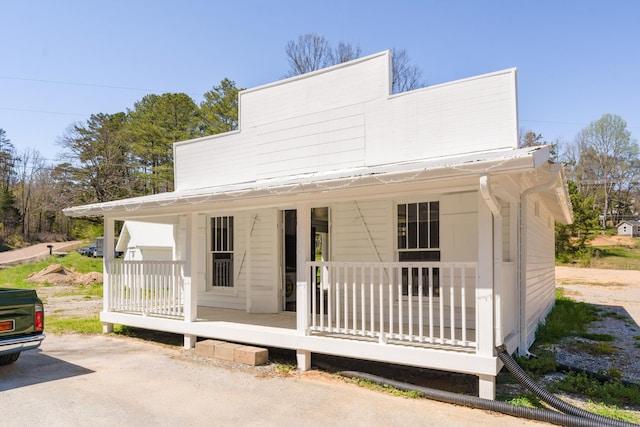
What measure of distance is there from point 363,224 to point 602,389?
13.8ft

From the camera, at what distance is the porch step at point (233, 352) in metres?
6.68

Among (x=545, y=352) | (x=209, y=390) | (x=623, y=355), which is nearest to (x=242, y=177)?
(x=209, y=390)

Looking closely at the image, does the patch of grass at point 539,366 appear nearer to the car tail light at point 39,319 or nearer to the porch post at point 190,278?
the porch post at point 190,278

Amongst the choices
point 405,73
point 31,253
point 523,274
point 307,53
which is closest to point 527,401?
point 523,274

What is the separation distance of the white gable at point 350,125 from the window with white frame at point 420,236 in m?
0.88

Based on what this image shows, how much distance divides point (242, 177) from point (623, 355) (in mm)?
7899

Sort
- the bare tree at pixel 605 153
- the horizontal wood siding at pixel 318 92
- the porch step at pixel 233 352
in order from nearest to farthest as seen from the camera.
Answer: the porch step at pixel 233 352
the horizontal wood siding at pixel 318 92
the bare tree at pixel 605 153

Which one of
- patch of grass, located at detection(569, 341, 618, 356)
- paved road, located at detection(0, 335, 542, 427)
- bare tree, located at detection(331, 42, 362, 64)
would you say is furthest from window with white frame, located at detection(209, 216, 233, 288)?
bare tree, located at detection(331, 42, 362, 64)

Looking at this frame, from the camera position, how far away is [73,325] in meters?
10.1

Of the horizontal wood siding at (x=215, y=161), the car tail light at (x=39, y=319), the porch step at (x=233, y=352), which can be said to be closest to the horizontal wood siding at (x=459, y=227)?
the porch step at (x=233, y=352)

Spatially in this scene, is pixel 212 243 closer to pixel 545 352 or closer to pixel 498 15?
pixel 545 352

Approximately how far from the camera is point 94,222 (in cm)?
4012

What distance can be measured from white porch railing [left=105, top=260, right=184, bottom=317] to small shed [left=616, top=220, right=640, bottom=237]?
5469cm

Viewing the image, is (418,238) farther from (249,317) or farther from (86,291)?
(86,291)
